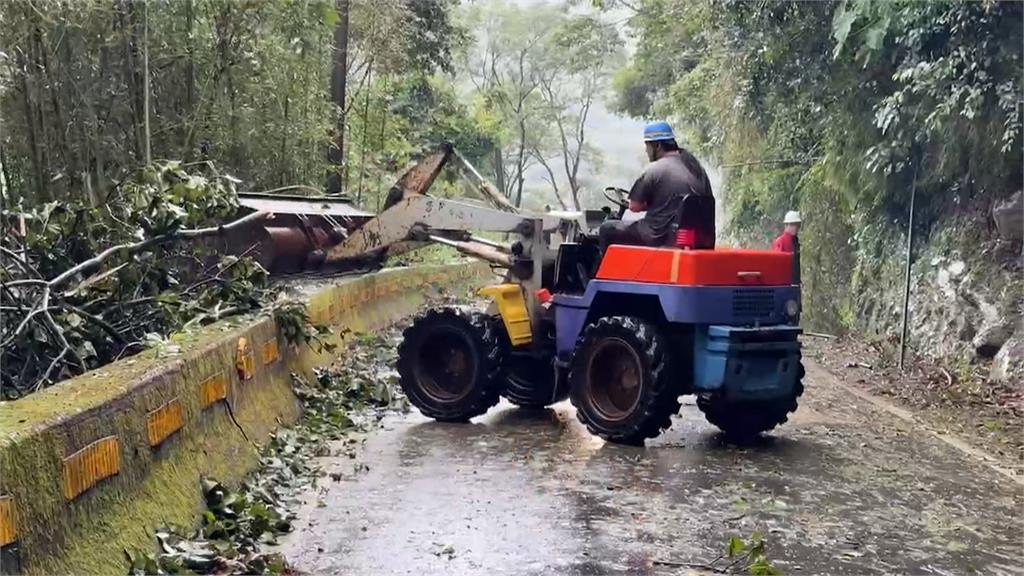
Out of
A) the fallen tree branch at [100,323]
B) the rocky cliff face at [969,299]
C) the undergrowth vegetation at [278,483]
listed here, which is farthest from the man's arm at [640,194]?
the rocky cliff face at [969,299]

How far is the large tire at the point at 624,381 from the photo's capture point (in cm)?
859

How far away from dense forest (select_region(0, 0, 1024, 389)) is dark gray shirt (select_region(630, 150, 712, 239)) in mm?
3147

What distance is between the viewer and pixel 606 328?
9.01 m

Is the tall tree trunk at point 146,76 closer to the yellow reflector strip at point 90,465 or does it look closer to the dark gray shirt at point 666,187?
the dark gray shirt at point 666,187

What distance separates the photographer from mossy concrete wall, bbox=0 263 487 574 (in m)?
4.14

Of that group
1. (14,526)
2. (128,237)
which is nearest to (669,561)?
(14,526)

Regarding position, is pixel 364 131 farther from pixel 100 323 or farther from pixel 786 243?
pixel 100 323

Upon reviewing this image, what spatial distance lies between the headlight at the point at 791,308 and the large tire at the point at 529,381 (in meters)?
2.08

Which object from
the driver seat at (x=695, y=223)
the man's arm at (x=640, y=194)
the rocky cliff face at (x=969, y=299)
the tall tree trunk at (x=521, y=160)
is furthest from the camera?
the tall tree trunk at (x=521, y=160)

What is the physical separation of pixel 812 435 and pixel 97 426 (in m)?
6.28

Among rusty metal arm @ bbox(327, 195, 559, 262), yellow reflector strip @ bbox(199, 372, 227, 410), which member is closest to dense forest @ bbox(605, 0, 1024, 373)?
rusty metal arm @ bbox(327, 195, 559, 262)

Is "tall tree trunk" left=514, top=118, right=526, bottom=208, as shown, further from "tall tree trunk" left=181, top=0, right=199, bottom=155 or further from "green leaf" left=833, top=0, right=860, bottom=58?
"tall tree trunk" left=181, top=0, right=199, bottom=155

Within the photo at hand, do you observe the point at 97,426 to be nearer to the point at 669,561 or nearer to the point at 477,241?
the point at 669,561

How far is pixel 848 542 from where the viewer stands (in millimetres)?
6223
